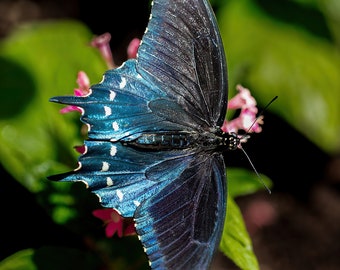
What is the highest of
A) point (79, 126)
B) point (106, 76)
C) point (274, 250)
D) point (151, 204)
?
point (106, 76)

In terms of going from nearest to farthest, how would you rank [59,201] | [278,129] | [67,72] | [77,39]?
1. [59,201]
2. [67,72]
3. [77,39]
4. [278,129]

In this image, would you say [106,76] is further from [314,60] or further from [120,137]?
[314,60]

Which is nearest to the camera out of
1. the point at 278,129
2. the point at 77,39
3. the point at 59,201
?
the point at 59,201

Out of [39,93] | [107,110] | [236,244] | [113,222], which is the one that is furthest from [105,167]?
[39,93]

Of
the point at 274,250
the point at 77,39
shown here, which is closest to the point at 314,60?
the point at 274,250

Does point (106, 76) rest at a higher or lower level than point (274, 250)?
higher

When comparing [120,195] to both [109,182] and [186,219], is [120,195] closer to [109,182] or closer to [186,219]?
[109,182]

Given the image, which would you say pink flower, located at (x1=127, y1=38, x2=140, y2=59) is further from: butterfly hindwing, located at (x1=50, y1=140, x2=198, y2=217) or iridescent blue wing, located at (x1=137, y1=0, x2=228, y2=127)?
butterfly hindwing, located at (x1=50, y1=140, x2=198, y2=217)
